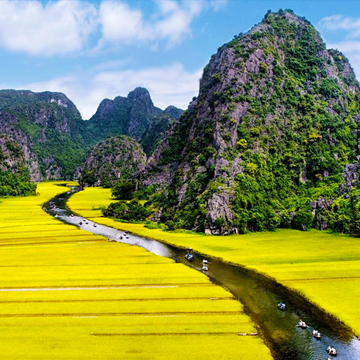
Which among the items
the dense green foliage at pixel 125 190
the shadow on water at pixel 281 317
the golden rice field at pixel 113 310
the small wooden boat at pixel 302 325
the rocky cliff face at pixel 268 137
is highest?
the rocky cliff face at pixel 268 137

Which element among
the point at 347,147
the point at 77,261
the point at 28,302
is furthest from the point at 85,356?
the point at 347,147

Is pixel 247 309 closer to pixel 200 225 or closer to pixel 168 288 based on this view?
pixel 168 288

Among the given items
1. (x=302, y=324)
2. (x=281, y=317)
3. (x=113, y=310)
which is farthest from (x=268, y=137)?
(x=113, y=310)

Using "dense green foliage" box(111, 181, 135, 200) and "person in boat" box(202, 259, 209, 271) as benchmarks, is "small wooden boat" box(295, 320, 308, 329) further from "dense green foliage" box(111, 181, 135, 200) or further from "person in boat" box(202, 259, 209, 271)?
"dense green foliage" box(111, 181, 135, 200)

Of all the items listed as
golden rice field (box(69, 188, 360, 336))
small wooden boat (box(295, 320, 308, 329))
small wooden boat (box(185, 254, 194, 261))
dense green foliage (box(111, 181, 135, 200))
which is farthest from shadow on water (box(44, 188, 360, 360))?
dense green foliage (box(111, 181, 135, 200))

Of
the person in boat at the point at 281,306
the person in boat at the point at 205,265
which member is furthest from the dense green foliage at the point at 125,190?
the person in boat at the point at 281,306

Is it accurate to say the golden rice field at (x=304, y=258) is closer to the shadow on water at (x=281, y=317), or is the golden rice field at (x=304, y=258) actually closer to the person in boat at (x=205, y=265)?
the shadow on water at (x=281, y=317)

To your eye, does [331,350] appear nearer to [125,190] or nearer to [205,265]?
[205,265]
